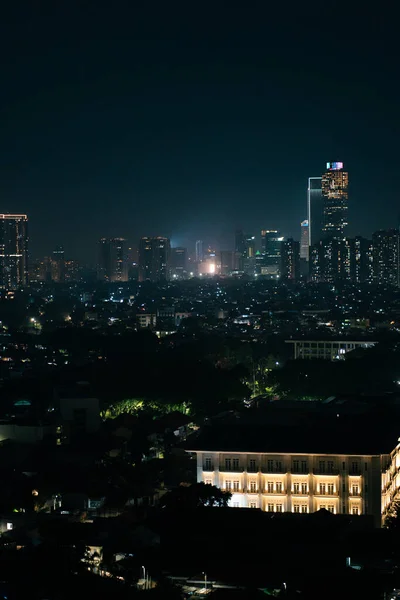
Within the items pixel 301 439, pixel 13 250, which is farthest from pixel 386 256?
pixel 301 439

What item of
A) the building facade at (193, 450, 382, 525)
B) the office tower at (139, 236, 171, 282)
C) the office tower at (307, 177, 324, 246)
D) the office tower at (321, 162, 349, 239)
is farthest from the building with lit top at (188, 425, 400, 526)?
the office tower at (139, 236, 171, 282)

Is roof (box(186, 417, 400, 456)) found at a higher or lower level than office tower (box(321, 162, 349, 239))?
lower

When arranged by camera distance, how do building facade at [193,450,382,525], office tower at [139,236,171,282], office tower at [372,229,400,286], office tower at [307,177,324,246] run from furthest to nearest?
office tower at [139,236,171,282] < office tower at [307,177,324,246] < office tower at [372,229,400,286] < building facade at [193,450,382,525]

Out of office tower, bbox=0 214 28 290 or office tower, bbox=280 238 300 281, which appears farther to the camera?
office tower, bbox=280 238 300 281

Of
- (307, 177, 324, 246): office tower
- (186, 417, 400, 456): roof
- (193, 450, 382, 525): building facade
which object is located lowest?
(193, 450, 382, 525): building facade

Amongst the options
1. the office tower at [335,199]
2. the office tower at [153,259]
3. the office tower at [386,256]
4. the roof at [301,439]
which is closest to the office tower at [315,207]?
the office tower at [335,199]

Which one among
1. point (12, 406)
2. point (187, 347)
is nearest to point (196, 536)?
point (12, 406)

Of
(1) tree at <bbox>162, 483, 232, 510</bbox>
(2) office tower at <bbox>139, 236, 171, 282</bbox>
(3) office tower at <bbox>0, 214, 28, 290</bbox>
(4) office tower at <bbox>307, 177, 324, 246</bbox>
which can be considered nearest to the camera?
(1) tree at <bbox>162, 483, 232, 510</bbox>

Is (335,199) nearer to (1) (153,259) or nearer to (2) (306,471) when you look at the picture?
(1) (153,259)

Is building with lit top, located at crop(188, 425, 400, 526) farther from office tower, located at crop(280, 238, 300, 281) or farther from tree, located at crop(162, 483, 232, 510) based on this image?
office tower, located at crop(280, 238, 300, 281)
